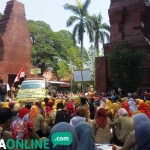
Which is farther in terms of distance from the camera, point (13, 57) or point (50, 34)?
point (50, 34)

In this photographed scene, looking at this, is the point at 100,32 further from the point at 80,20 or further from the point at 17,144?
the point at 17,144

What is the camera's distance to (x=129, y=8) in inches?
760

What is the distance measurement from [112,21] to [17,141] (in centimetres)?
1772

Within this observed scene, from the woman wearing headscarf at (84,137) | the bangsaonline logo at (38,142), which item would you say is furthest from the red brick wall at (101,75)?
the bangsaonline logo at (38,142)

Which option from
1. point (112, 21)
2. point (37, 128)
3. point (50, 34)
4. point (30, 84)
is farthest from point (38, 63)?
point (37, 128)

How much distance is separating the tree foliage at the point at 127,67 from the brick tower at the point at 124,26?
9.75ft

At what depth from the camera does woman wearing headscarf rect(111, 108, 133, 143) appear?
18.1ft

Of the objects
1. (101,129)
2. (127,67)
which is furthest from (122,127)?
(127,67)

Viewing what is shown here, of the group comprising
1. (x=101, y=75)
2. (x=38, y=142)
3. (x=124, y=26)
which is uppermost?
(x=124, y=26)

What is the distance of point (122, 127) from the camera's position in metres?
5.56

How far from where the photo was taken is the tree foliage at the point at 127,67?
15500 mm

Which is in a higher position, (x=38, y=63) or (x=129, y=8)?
A: (x=129, y=8)

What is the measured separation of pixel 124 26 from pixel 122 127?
1538cm

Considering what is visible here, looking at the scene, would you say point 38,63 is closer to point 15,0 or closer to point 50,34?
point 50,34
